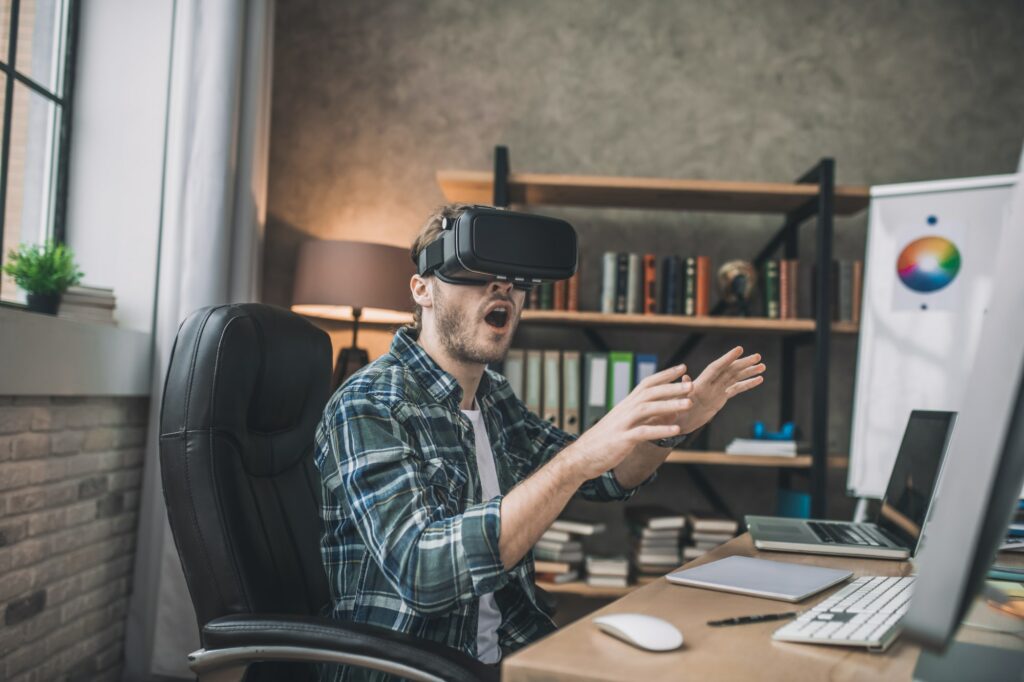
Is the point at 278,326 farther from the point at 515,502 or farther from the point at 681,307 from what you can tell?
the point at 681,307

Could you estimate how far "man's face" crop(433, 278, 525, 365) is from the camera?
1391 millimetres

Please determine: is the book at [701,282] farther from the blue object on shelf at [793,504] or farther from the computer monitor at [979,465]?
the computer monitor at [979,465]

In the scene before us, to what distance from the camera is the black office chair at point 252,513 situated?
3.41 feet

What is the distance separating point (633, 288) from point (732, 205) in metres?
0.52

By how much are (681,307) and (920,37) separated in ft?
5.15

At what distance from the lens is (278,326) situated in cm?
133

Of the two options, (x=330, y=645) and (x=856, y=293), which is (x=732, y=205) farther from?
(x=330, y=645)

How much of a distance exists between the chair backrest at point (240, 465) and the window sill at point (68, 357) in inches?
29.3

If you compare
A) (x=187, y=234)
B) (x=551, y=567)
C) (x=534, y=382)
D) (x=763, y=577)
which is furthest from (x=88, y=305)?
(x=763, y=577)

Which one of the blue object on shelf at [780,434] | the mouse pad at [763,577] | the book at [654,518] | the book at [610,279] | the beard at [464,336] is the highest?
the book at [610,279]

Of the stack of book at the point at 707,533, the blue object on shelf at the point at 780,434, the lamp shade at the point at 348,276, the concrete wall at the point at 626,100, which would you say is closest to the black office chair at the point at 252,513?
the lamp shade at the point at 348,276

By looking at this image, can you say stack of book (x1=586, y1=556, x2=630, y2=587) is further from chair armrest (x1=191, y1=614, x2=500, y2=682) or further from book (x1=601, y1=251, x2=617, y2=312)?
chair armrest (x1=191, y1=614, x2=500, y2=682)

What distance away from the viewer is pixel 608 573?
269 centimetres

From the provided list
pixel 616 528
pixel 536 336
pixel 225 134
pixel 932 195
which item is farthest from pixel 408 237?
pixel 932 195
